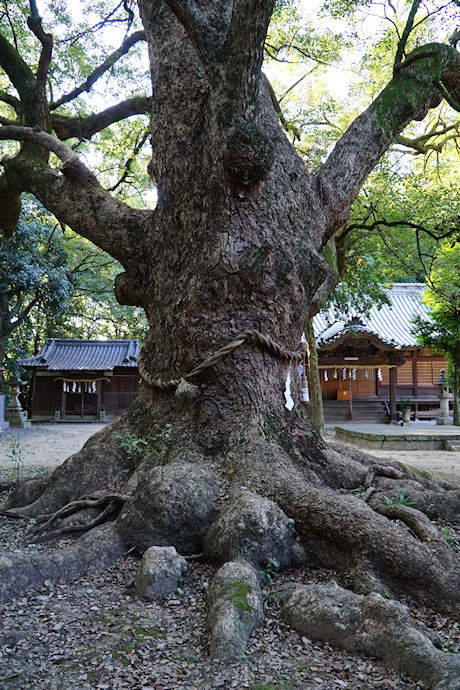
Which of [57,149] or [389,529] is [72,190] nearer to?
[57,149]

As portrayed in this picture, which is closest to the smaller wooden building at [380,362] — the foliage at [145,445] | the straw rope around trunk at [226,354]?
the straw rope around trunk at [226,354]

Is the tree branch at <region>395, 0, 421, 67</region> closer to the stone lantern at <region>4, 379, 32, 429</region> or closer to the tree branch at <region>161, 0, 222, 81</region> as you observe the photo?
the tree branch at <region>161, 0, 222, 81</region>

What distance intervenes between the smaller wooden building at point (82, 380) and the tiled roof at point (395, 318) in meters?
8.54

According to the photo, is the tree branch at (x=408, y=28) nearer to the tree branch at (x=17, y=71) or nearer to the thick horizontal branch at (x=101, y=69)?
the tree branch at (x=17, y=71)

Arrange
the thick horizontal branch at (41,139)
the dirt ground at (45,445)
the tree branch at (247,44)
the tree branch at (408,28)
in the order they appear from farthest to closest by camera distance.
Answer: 1. the dirt ground at (45,445)
2. the tree branch at (408,28)
3. the thick horizontal branch at (41,139)
4. the tree branch at (247,44)

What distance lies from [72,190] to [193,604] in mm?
3788

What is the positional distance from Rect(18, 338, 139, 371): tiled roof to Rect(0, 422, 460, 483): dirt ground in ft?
15.0

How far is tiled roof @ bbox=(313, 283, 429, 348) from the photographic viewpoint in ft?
66.7

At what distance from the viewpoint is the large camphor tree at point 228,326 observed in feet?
9.95

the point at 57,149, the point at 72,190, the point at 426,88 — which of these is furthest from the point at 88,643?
the point at 426,88

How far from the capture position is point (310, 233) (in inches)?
178

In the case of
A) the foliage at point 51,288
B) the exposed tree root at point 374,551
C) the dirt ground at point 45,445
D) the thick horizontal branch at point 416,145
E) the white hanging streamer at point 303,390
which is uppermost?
the thick horizontal branch at point 416,145

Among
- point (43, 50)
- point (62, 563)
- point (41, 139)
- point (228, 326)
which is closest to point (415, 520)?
point (228, 326)

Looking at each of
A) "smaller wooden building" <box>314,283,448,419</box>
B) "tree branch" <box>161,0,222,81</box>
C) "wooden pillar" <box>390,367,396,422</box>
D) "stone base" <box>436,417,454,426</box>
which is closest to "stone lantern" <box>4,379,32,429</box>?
"smaller wooden building" <box>314,283,448,419</box>
